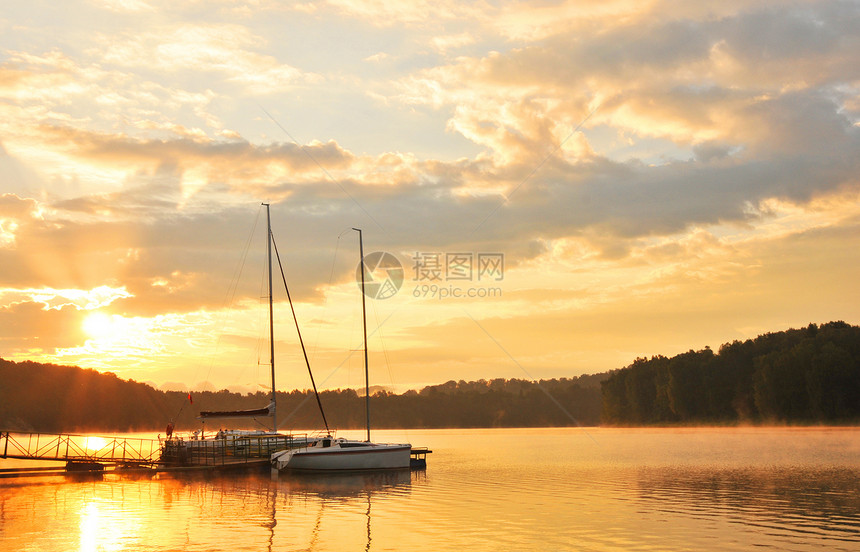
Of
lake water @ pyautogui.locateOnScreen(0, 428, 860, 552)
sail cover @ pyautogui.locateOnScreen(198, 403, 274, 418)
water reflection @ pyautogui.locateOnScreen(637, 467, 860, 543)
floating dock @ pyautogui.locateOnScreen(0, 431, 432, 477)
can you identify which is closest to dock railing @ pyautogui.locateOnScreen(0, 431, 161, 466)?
floating dock @ pyautogui.locateOnScreen(0, 431, 432, 477)

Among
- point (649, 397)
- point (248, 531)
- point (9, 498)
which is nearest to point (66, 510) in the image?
point (9, 498)

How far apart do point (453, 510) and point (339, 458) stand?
21.9 metres

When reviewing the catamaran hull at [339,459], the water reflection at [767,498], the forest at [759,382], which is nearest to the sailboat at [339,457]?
the catamaran hull at [339,459]

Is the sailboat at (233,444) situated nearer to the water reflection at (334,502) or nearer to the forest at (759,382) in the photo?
the water reflection at (334,502)

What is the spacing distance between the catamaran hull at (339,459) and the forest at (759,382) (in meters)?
97.1

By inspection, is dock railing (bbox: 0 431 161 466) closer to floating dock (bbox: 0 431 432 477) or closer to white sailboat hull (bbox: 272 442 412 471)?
floating dock (bbox: 0 431 432 477)

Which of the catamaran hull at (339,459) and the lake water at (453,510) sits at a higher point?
the catamaran hull at (339,459)

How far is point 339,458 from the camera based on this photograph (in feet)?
198

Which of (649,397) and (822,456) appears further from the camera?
(649,397)

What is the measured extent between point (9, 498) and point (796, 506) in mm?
42781

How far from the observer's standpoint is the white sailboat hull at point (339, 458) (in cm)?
5938

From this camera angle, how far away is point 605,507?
4028cm

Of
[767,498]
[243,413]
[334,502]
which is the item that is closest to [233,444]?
[243,413]

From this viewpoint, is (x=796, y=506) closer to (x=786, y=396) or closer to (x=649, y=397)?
(x=786, y=396)
